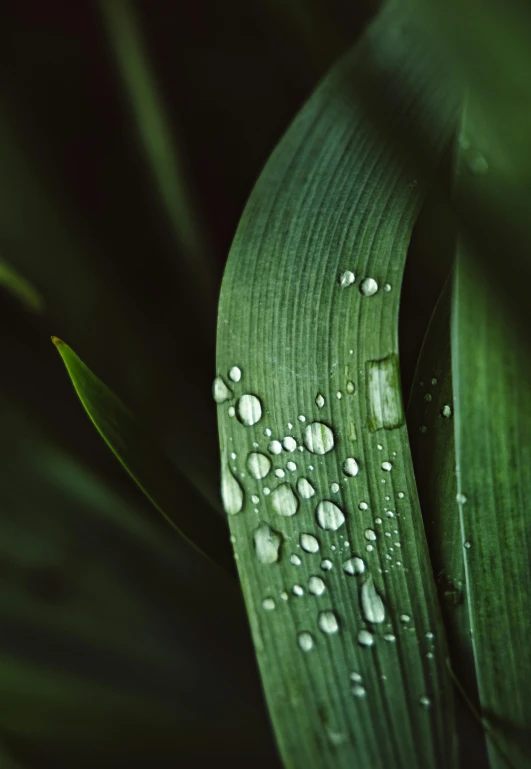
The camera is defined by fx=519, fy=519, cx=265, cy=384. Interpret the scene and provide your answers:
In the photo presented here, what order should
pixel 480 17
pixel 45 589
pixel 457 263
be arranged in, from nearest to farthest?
pixel 480 17
pixel 457 263
pixel 45 589

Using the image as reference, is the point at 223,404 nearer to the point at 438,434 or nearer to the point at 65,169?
the point at 438,434

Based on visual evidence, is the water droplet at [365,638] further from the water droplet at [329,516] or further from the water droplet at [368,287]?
the water droplet at [368,287]

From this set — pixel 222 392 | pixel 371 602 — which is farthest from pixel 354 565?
pixel 222 392

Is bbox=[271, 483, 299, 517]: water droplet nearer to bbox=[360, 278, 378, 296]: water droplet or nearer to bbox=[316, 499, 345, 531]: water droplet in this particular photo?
bbox=[316, 499, 345, 531]: water droplet

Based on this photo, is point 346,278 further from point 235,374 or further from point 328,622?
point 328,622

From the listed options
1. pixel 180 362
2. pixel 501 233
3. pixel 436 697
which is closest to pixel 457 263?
pixel 501 233
